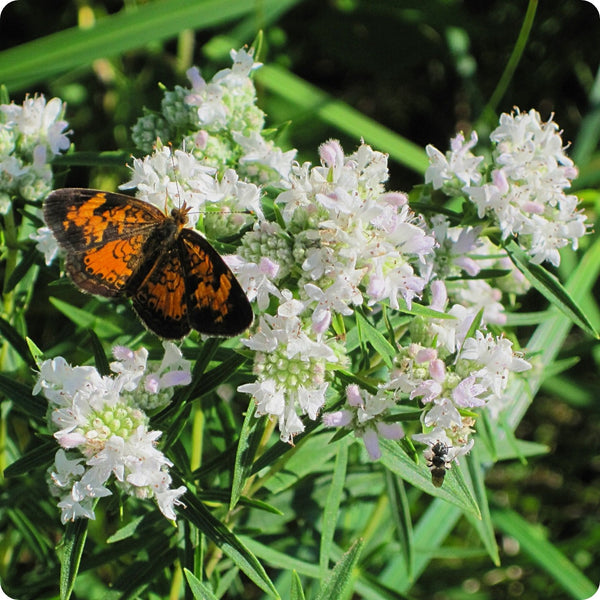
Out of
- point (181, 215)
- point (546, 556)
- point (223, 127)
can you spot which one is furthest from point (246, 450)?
point (546, 556)

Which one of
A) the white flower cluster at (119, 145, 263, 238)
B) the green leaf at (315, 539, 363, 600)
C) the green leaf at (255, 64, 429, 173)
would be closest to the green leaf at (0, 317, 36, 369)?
the white flower cluster at (119, 145, 263, 238)

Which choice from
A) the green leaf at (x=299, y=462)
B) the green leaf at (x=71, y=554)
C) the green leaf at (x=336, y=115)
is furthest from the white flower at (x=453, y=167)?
the green leaf at (x=336, y=115)

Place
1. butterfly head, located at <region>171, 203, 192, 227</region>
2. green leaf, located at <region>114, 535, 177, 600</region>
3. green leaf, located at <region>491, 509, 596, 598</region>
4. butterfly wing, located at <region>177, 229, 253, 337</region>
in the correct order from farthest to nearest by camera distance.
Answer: green leaf, located at <region>491, 509, 596, 598</region> → green leaf, located at <region>114, 535, 177, 600</region> → butterfly head, located at <region>171, 203, 192, 227</region> → butterfly wing, located at <region>177, 229, 253, 337</region>

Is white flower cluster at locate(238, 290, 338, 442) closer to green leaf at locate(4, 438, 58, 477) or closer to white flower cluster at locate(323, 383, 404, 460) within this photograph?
white flower cluster at locate(323, 383, 404, 460)

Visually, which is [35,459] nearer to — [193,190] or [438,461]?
[193,190]

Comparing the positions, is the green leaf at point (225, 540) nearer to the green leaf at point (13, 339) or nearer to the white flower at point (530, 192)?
the green leaf at point (13, 339)

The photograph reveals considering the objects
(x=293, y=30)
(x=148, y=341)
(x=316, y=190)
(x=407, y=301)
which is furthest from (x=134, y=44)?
(x=407, y=301)

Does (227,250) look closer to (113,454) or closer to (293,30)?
(113,454)
